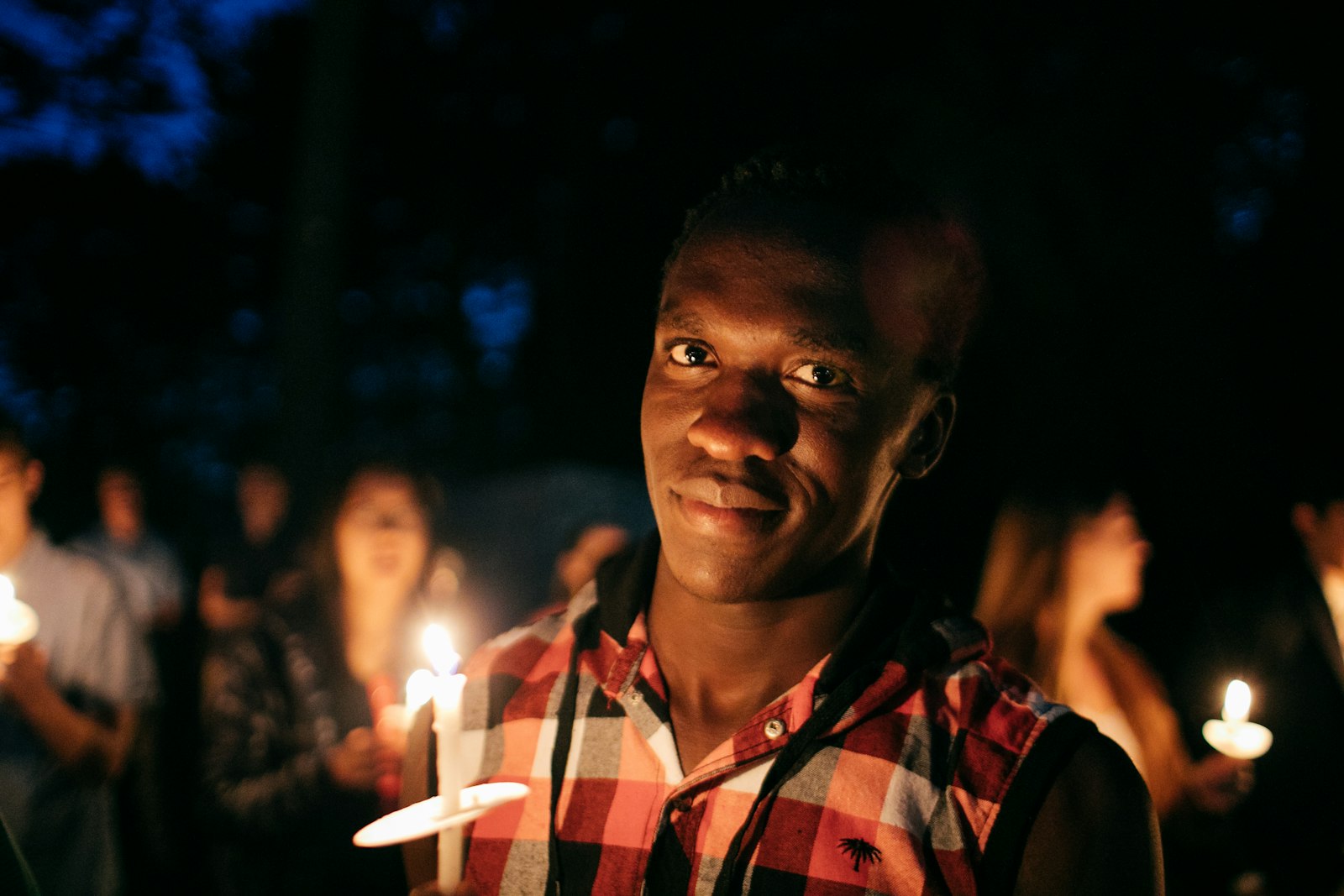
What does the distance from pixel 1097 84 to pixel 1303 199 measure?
261 centimetres

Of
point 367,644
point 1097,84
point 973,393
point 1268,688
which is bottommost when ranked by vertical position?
point 1268,688

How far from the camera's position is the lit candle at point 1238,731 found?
302 centimetres

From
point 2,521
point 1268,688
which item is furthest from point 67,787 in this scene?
point 1268,688

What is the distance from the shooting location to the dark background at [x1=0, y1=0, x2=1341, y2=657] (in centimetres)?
801

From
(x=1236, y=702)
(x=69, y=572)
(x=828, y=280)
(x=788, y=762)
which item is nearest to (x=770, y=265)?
(x=828, y=280)

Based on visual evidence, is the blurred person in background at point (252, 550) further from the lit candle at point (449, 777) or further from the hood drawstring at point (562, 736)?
the lit candle at point (449, 777)

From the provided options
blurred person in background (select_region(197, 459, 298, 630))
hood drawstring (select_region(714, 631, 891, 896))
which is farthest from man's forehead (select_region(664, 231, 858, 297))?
blurred person in background (select_region(197, 459, 298, 630))

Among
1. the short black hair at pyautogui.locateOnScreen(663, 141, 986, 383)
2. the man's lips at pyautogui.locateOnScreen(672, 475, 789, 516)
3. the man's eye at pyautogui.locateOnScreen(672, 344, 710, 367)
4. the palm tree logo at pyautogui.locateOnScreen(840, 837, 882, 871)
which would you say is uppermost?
the short black hair at pyautogui.locateOnScreen(663, 141, 986, 383)

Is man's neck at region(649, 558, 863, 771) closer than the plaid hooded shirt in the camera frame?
No

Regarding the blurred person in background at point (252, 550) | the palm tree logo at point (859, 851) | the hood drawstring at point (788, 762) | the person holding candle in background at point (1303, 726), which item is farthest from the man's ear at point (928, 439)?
the blurred person in background at point (252, 550)

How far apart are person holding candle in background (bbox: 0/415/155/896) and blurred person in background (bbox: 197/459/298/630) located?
1392mm

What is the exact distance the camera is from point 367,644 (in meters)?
4.09

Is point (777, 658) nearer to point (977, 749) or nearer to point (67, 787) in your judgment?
point (977, 749)

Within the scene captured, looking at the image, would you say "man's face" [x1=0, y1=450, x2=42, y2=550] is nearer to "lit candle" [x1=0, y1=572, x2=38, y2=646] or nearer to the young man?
"lit candle" [x1=0, y1=572, x2=38, y2=646]
